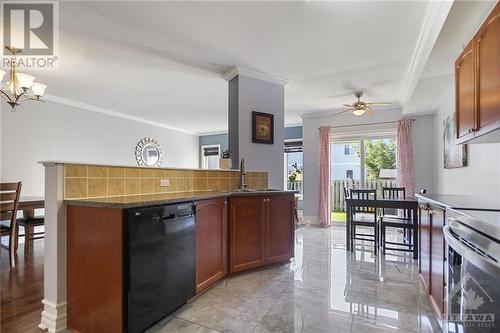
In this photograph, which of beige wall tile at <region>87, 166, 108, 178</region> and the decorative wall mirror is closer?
beige wall tile at <region>87, 166, 108, 178</region>

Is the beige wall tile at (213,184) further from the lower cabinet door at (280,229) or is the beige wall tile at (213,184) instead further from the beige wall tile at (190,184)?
the lower cabinet door at (280,229)

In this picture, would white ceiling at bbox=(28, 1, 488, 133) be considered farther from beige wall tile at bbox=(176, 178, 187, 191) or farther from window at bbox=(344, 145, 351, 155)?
beige wall tile at bbox=(176, 178, 187, 191)

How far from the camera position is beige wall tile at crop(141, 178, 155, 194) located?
2299 millimetres

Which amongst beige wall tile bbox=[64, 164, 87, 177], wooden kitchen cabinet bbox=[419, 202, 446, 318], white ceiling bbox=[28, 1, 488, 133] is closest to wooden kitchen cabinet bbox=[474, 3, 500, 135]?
wooden kitchen cabinet bbox=[419, 202, 446, 318]

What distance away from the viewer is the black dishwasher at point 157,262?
1605mm

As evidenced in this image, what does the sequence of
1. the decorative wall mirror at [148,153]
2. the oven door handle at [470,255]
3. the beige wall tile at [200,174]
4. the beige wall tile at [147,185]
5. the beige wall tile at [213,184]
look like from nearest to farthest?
the oven door handle at [470,255], the beige wall tile at [147,185], the beige wall tile at [200,174], the beige wall tile at [213,184], the decorative wall mirror at [148,153]

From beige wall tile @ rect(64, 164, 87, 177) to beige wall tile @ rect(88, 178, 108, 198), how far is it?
2.9 inches

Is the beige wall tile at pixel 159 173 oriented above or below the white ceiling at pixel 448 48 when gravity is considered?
below

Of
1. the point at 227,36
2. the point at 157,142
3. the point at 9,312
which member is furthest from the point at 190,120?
the point at 9,312

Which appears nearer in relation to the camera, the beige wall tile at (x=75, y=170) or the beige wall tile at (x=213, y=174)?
the beige wall tile at (x=75, y=170)

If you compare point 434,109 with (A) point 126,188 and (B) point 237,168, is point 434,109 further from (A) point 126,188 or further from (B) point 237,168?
(A) point 126,188

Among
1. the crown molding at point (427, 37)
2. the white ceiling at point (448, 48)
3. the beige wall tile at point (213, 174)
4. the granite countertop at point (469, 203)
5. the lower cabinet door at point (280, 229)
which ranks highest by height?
the crown molding at point (427, 37)

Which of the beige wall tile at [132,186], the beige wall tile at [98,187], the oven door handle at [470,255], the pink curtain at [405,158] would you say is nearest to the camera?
the oven door handle at [470,255]

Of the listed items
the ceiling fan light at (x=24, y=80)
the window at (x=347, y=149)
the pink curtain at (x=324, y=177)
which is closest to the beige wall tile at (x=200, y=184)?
the ceiling fan light at (x=24, y=80)
